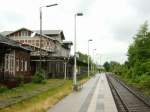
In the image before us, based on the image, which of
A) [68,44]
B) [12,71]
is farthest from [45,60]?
[68,44]

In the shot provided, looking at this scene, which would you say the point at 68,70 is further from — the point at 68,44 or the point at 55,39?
the point at 68,44

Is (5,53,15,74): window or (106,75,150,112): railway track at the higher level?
(5,53,15,74): window

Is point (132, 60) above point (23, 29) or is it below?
below

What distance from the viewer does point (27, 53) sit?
5878 cm

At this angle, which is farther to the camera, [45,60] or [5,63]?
[45,60]

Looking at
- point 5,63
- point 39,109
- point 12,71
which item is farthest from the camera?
point 12,71

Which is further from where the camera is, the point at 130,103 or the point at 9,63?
the point at 9,63

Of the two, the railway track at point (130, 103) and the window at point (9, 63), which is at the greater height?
the window at point (9, 63)

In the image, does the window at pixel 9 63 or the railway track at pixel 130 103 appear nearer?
the railway track at pixel 130 103

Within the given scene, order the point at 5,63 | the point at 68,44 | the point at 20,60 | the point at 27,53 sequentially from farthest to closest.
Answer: the point at 68,44 → the point at 27,53 → the point at 20,60 → the point at 5,63

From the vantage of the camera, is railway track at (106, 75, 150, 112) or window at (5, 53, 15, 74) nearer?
railway track at (106, 75, 150, 112)

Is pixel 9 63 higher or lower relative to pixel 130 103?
higher

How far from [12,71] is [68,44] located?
2169 inches

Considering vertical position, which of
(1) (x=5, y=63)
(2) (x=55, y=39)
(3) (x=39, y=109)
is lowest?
(3) (x=39, y=109)
